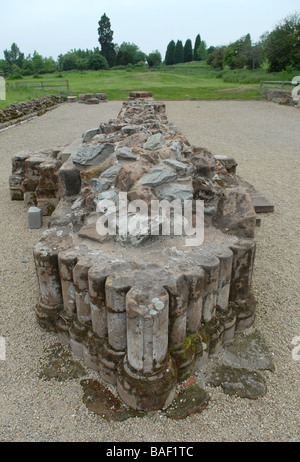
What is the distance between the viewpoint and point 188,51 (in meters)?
70.0

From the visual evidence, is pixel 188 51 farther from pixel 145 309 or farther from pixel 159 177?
pixel 145 309

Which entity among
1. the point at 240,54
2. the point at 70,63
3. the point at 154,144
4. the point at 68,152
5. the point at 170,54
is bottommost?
the point at 68,152

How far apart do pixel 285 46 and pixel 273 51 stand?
4.33 feet

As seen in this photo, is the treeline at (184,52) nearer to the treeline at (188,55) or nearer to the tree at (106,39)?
the treeline at (188,55)

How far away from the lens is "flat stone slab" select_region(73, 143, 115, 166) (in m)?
4.91

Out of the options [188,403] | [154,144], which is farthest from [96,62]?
[188,403]

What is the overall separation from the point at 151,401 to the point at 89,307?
0.86m

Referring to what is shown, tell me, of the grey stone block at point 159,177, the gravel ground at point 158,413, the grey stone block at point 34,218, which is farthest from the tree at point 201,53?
the grey stone block at point 159,177

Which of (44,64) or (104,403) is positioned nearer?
(104,403)

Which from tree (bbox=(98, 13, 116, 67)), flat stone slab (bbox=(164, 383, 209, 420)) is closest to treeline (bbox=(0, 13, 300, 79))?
tree (bbox=(98, 13, 116, 67))

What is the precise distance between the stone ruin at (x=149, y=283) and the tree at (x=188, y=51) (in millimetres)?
73868

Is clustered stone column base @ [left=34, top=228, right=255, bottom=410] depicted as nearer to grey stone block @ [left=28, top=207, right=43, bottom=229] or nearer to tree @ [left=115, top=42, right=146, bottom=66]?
grey stone block @ [left=28, top=207, right=43, bottom=229]

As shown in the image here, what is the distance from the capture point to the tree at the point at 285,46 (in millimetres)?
33594

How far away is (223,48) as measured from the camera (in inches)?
2056
